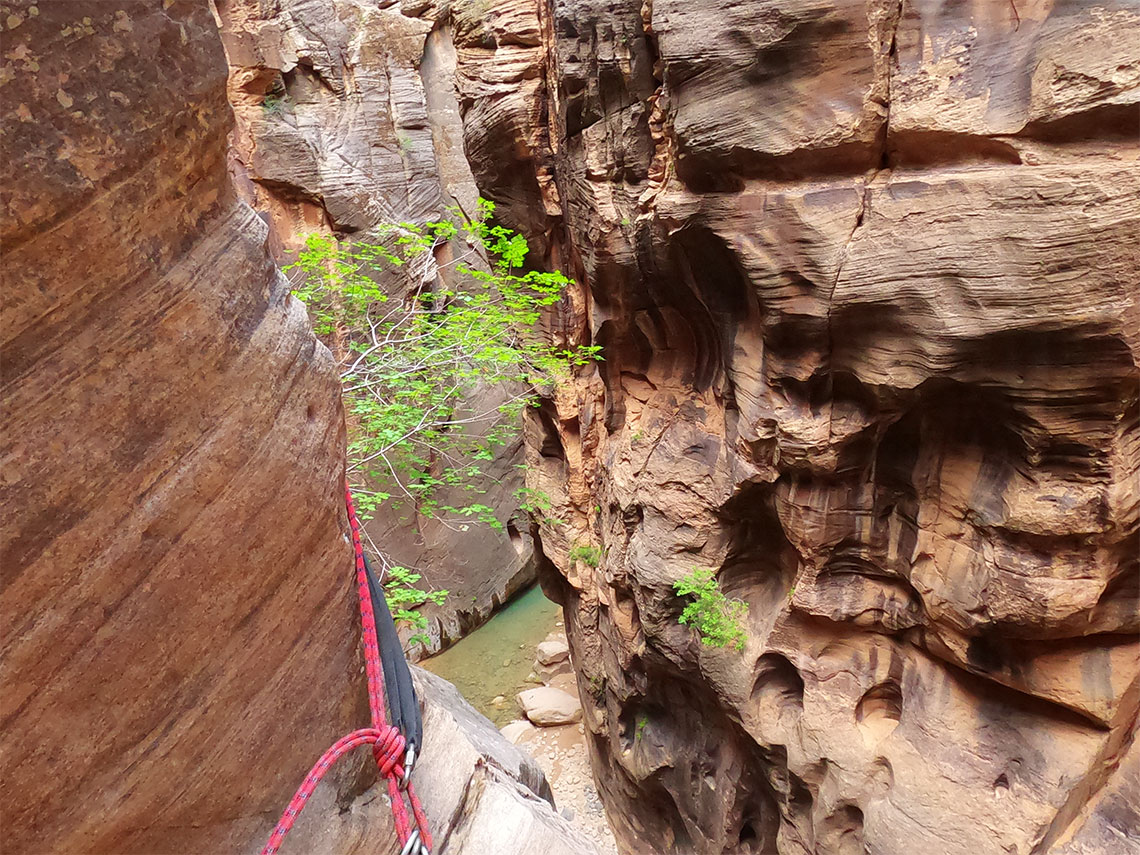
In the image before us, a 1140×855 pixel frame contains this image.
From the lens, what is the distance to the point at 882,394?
177 inches

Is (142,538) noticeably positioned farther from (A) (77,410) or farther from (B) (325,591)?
(B) (325,591)

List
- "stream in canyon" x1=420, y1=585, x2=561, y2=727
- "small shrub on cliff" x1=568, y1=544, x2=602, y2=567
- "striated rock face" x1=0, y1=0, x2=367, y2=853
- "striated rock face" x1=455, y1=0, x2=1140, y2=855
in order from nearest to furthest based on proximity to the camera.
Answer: "striated rock face" x1=0, y1=0, x2=367, y2=853
"striated rock face" x1=455, y1=0, x2=1140, y2=855
"small shrub on cliff" x1=568, y1=544, x2=602, y2=567
"stream in canyon" x1=420, y1=585, x2=561, y2=727

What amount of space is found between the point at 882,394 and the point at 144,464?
432cm

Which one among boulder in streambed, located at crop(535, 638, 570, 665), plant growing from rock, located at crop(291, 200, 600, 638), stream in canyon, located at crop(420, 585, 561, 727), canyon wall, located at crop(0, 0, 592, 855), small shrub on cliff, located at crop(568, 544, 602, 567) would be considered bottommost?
stream in canyon, located at crop(420, 585, 561, 727)

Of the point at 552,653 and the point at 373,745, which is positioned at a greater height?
the point at 373,745

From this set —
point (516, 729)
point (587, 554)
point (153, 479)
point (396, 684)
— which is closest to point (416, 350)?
point (587, 554)

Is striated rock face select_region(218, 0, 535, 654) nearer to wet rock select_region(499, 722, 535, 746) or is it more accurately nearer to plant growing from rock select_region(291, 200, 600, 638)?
wet rock select_region(499, 722, 535, 746)

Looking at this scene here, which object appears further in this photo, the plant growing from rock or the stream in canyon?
the stream in canyon

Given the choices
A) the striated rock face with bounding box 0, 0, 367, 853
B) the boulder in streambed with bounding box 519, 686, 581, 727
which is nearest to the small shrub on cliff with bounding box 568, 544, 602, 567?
the boulder in streambed with bounding box 519, 686, 581, 727

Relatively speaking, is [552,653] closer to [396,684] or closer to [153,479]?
[396,684]

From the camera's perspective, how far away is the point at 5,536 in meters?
1.46

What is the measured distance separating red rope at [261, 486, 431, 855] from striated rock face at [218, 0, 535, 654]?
9.36 meters

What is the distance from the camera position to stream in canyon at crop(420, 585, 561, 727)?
36.2 feet

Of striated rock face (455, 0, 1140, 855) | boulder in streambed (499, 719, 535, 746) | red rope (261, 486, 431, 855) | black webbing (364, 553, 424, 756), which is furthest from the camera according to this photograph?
boulder in streambed (499, 719, 535, 746)
